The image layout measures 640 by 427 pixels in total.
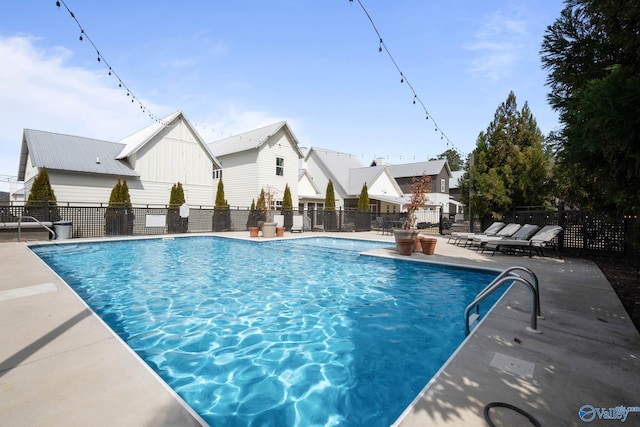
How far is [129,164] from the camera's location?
64.4 feet

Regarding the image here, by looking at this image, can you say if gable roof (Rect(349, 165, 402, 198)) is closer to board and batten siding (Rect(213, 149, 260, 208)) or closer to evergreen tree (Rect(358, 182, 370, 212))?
evergreen tree (Rect(358, 182, 370, 212))

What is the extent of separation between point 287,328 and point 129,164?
1934 centimetres

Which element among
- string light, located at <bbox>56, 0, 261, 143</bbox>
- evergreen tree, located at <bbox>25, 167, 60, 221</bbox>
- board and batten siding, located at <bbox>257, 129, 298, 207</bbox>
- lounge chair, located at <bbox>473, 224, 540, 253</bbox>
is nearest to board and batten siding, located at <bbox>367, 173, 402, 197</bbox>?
board and batten siding, located at <bbox>257, 129, 298, 207</bbox>

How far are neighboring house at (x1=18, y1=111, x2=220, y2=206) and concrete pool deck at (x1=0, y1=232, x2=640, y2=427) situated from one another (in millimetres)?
15365

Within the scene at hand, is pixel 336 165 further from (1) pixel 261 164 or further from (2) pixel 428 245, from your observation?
(2) pixel 428 245

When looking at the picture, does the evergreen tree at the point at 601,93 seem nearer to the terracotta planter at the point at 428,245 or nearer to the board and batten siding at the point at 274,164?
the terracotta planter at the point at 428,245

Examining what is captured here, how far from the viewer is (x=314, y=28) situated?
9109 mm

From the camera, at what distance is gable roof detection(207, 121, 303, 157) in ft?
76.1

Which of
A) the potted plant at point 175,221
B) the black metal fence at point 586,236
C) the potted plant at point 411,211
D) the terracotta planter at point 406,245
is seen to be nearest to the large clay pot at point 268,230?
the potted plant at point 175,221

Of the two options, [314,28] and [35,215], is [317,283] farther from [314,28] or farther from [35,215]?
[35,215]

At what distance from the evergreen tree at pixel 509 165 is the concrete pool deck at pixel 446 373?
36.6 feet

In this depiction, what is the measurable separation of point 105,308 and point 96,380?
3462mm

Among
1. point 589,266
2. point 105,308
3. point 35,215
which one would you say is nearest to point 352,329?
point 105,308

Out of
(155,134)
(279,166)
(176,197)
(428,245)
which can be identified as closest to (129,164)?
(155,134)
